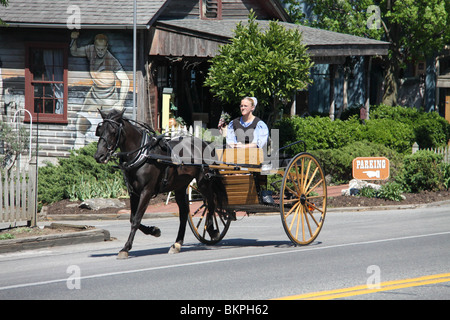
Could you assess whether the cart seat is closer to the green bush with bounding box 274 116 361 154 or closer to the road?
the road

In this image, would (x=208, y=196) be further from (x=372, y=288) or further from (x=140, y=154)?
(x=372, y=288)

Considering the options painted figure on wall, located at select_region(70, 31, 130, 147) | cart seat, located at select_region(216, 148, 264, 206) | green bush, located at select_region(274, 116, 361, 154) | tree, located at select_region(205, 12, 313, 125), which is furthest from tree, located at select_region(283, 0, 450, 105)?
cart seat, located at select_region(216, 148, 264, 206)

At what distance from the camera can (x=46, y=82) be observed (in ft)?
72.3

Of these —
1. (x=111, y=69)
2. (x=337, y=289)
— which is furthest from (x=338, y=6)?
(x=337, y=289)

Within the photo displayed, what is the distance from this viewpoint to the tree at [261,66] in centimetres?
1989

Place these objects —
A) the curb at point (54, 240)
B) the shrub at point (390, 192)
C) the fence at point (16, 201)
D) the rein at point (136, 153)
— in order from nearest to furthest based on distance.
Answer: the rein at point (136, 153) → the curb at point (54, 240) → the fence at point (16, 201) → the shrub at point (390, 192)

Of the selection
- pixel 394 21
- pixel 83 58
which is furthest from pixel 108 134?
pixel 394 21

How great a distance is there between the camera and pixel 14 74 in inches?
875

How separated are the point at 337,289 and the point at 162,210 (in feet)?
32.8

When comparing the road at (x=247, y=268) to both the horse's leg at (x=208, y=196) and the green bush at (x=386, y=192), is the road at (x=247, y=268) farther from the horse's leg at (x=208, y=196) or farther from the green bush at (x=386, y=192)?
the green bush at (x=386, y=192)

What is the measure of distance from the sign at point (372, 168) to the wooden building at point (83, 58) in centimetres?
521

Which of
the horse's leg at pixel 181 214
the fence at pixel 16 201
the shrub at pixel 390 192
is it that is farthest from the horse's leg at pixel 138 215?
the shrub at pixel 390 192

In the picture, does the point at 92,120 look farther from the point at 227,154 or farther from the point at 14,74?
the point at 227,154

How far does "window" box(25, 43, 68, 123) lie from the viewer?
22062 mm
